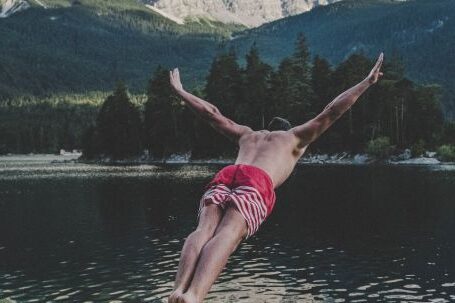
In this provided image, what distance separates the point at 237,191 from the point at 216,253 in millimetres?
774

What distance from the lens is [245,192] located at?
6391 mm

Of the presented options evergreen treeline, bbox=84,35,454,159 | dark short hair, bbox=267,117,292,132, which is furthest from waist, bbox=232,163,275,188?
evergreen treeline, bbox=84,35,454,159

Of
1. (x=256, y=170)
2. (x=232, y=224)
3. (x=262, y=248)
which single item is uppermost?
(x=256, y=170)

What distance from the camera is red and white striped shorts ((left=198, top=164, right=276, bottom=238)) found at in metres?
6.33

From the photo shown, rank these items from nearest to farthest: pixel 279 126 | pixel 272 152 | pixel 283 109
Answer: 1. pixel 272 152
2. pixel 279 126
3. pixel 283 109

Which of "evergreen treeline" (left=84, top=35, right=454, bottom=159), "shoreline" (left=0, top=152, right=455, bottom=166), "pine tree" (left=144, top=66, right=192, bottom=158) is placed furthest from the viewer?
"pine tree" (left=144, top=66, right=192, bottom=158)

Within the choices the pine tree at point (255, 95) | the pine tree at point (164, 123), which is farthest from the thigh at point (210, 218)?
the pine tree at point (164, 123)

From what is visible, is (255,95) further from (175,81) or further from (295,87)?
(175,81)

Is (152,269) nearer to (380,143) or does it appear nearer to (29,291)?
(29,291)

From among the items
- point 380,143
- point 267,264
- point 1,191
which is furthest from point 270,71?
point 267,264

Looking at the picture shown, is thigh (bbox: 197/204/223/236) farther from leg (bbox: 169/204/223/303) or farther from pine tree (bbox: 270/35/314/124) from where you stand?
pine tree (bbox: 270/35/314/124)

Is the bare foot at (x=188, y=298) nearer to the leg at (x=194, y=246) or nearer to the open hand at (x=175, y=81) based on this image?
the leg at (x=194, y=246)

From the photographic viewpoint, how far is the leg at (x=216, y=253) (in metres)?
5.77

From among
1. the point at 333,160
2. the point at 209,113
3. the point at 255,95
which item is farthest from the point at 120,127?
the point at 209,113
